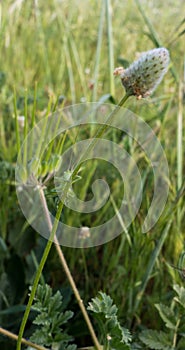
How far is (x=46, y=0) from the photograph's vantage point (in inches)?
91.2

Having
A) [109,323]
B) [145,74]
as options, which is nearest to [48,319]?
[109,323]

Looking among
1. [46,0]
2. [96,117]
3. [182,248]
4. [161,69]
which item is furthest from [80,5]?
[161,69]

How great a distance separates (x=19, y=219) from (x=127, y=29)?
1281 millimetres

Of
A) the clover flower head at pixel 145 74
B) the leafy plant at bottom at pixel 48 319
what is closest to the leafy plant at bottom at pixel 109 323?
the leafy plant at bottom at pixel 48 319

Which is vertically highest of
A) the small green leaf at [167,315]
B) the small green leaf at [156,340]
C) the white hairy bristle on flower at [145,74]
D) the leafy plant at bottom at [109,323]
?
the white hairy bristle on flower at [145,74]

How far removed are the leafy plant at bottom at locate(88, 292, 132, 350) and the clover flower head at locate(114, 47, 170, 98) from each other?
10.0 inches

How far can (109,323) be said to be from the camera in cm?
Answer: 65

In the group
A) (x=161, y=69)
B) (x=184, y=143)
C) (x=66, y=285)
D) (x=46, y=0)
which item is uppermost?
(x=46, y=0)

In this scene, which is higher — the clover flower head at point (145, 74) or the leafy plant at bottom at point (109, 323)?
the clover flower head at point (145, 74)

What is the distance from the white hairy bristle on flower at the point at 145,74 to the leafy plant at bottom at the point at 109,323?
26cm

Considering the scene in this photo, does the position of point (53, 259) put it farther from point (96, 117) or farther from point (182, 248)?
point (96, 117)

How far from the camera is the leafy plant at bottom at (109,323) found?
2.11 ft

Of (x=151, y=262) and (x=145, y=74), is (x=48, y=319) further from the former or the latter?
(x=145, y=74)

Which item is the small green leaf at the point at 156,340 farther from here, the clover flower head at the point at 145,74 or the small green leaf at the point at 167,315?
the clover flower head at the point at 145,74
